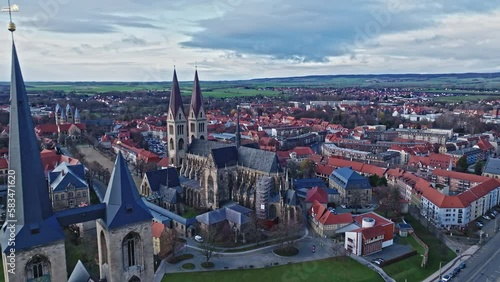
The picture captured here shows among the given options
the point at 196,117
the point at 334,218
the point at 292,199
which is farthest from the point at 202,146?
the point at 334,218

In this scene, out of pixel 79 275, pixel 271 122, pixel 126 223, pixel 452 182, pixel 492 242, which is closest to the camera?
pixel 126 223

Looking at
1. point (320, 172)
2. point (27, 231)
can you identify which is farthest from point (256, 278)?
point (320, 172)

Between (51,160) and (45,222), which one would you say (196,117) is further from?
(45,222)

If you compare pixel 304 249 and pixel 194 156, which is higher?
pixel 194 156

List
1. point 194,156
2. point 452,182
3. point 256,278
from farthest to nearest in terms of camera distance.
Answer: point 452,182 → point 194,156 → point 256,278

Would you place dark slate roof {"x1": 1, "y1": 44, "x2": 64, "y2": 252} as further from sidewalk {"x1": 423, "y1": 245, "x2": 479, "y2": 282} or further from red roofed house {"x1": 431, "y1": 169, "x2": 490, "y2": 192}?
red roofed house {"x1": 431, "y1": 169, "x2": 490, "y2": 192}

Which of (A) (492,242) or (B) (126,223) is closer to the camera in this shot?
(B) (126,223)

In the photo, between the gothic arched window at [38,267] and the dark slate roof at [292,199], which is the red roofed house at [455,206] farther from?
the gothic arched window at [38,267]

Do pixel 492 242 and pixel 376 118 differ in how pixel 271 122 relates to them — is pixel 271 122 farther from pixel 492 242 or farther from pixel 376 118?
pixel 492 242
